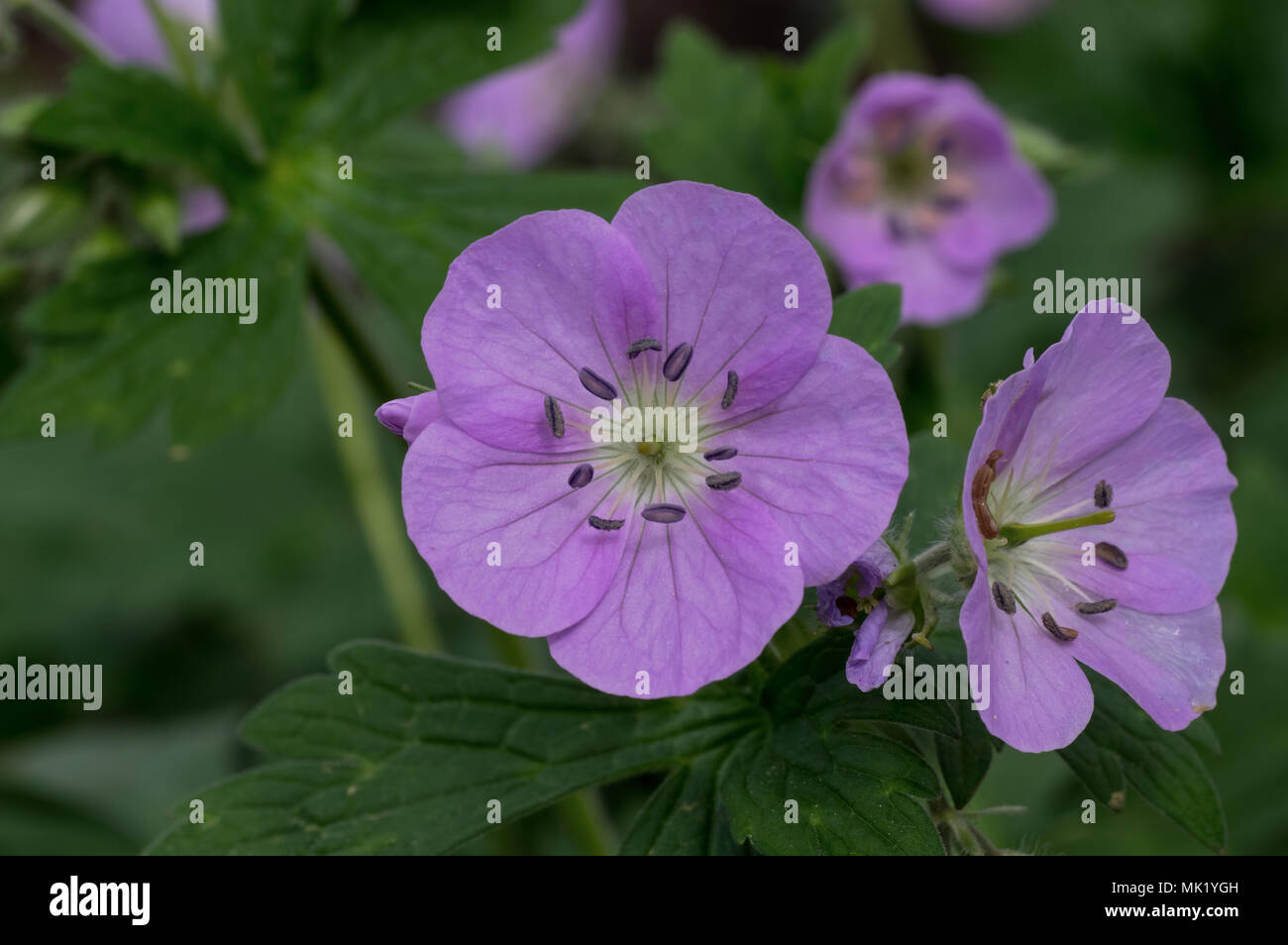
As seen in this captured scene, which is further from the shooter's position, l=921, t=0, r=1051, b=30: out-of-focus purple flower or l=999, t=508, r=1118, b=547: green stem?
l=921, t=0, r=1051, b=30: out-of-focus purple flower

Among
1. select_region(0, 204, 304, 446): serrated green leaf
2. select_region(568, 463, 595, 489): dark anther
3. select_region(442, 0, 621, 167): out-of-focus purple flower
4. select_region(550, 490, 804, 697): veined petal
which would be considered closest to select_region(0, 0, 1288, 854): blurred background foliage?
select_region(0, 204, 304, 446): serrated green leaf

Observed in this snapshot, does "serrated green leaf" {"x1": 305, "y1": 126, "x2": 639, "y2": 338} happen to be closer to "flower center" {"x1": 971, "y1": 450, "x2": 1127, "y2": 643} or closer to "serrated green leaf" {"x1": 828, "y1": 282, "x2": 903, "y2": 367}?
"serrated green leaf" {"x1": 828, "y1": 282, "x2": 903, "y2": 367}

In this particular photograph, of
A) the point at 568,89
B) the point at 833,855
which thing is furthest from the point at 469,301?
the point at 568,89

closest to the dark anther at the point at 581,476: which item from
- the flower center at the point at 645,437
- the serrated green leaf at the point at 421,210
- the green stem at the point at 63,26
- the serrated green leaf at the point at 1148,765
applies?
the flower center at the point at 645,437

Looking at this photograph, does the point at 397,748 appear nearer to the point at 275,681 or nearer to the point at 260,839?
the point at 260,839

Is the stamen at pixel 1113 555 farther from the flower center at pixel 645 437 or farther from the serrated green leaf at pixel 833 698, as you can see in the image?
the flower center at pixel 645 437

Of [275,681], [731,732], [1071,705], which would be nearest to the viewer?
[1071,705]

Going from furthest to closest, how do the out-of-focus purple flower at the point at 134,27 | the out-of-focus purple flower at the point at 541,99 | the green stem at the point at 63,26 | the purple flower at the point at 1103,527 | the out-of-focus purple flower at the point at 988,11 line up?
1. the out-of-focus purple flower at the point at 988,11
2. the out-of-focus purple flower at the point at 541,99
3. the out-of-focus purple flower at the point at 134,27
4. the green stem at the point at 63,26
5. the purple flower at the point at 1103,527
